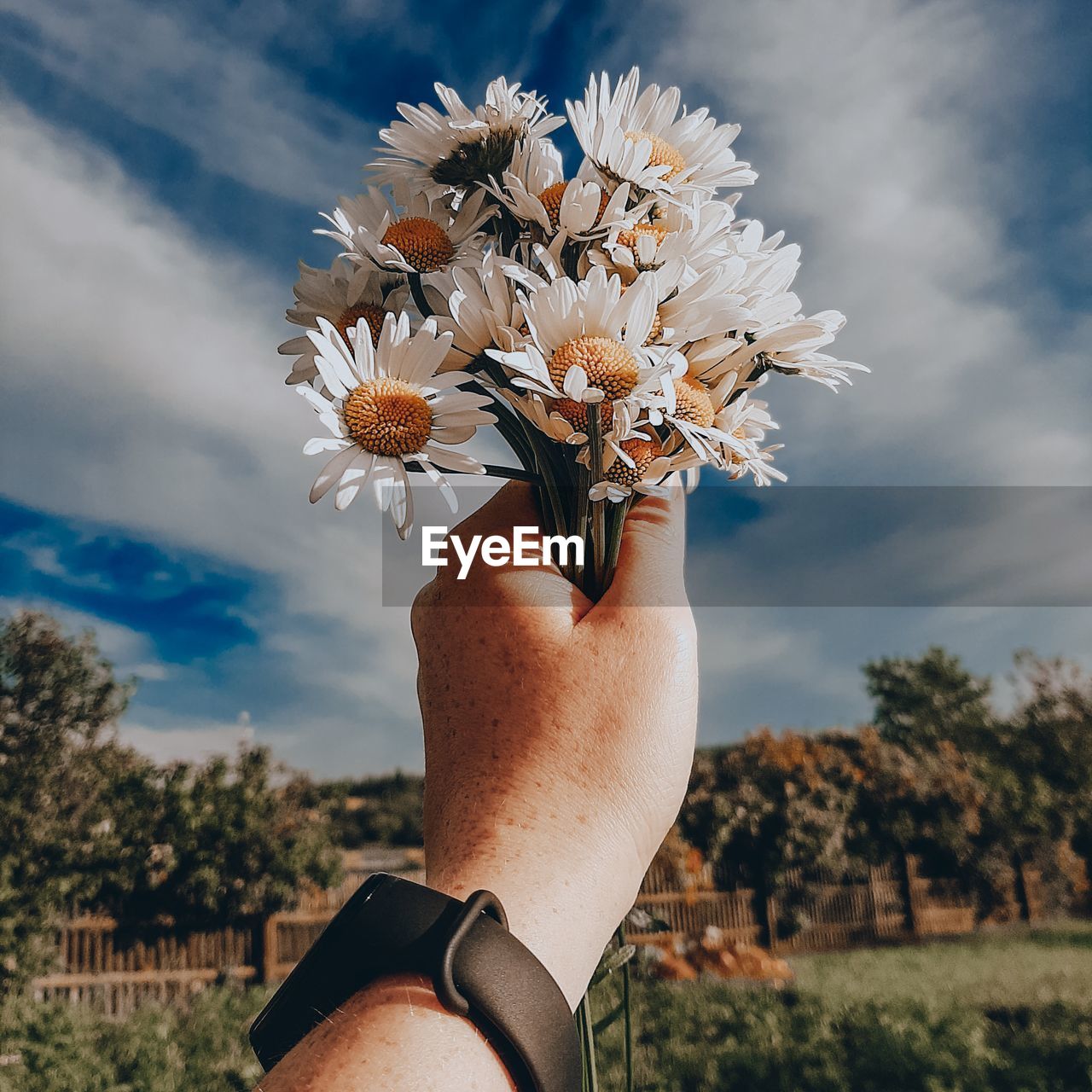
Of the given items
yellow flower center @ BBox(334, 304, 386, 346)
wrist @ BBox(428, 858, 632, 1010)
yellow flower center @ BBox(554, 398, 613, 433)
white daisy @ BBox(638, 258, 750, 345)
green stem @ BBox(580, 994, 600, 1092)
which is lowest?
green stem @ BBox(580, 994, 600, 1092)

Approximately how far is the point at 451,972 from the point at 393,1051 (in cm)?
4

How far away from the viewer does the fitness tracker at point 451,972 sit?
42 centimetres

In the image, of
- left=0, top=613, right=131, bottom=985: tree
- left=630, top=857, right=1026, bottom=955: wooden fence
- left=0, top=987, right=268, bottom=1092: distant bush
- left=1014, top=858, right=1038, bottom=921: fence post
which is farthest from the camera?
left=1014, top=858, right=1038, bottom=921: fence post

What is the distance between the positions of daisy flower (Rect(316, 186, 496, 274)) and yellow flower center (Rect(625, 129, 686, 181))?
0.14 meters

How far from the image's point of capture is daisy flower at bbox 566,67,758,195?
2.21 ft

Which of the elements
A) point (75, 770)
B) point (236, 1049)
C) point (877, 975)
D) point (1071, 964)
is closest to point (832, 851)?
point (877, 975)

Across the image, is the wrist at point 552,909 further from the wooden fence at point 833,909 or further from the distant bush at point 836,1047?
the wooden fence at point 833,909

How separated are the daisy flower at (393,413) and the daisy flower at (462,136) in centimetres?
19

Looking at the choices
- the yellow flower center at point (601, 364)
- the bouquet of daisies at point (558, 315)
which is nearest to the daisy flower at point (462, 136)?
the bouquet of daisies at point (558, 315)

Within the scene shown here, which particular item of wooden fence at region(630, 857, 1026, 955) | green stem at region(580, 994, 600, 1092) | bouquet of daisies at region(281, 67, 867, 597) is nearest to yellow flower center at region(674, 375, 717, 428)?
bouquet of daisies at region(281, 67, 867, 597)

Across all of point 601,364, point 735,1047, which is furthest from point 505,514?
point 735,1047

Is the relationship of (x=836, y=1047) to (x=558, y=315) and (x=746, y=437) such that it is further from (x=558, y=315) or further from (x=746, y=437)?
(x=558, y=315)

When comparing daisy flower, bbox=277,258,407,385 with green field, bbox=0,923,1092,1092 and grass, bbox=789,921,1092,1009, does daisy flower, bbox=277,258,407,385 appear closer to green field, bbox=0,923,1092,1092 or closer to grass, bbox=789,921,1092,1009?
green field, bbox=0,923,1092,1092

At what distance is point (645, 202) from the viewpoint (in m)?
0.66
